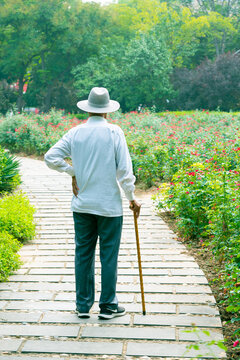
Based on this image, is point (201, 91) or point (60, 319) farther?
point (201, 91)

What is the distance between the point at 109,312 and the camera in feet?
11.8

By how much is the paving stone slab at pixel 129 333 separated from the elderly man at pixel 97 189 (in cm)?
19

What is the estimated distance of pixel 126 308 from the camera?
379 cm

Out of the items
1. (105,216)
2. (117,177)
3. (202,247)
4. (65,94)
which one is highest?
(117,177)

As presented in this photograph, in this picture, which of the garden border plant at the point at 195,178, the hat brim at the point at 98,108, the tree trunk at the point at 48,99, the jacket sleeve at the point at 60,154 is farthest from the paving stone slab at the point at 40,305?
the tree trunk at the point at 48,99

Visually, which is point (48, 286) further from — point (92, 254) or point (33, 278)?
point (92, 254)

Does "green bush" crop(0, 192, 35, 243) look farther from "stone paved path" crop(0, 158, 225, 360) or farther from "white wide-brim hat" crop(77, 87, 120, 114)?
"white wide-brim hat" crop(77, 87, 120, 114)

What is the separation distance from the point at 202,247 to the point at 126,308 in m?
1.92

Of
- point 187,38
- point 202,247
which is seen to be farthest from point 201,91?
point 202,247

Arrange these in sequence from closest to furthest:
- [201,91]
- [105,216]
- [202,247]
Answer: [105,216] < [202,247] < [201,91]

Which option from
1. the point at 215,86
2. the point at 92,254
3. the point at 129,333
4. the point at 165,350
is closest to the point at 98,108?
the point at 92,254

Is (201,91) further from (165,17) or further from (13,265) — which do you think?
(13,265)

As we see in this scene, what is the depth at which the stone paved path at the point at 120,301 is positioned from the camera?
3.10 meters

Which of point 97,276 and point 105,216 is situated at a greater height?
point 105,216
